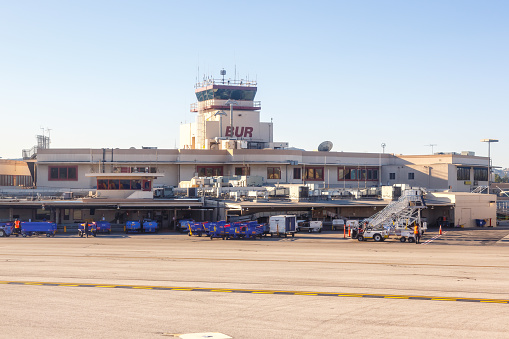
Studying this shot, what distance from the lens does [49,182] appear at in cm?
9019

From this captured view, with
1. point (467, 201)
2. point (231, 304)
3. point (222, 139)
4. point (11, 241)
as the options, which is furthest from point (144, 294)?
point (222, 139)

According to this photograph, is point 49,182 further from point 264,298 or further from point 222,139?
point 264,298

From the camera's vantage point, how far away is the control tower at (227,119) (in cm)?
10781

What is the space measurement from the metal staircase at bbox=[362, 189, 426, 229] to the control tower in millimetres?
43311

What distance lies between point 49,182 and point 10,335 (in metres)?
70.9

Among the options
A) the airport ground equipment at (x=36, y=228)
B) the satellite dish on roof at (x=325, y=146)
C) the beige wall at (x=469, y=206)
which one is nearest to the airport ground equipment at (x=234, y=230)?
the airport ground equipment at (x=36, y=228)

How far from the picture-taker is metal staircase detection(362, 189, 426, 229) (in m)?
63.8

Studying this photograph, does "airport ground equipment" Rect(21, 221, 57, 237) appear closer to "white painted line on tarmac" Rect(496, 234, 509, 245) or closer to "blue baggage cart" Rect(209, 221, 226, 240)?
"blue baggage cart" Rect(209, 221, 226, 240)

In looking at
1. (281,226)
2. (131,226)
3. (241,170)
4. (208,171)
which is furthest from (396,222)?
(208,171)

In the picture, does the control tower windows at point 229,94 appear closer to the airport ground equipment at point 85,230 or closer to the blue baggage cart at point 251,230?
the airport ground equipment at point 85,230

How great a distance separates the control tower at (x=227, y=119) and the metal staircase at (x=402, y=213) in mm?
43311

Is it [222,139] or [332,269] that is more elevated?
[222,139]

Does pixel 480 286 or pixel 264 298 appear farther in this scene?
pixel 480 286

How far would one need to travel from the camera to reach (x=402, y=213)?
65188 mm
